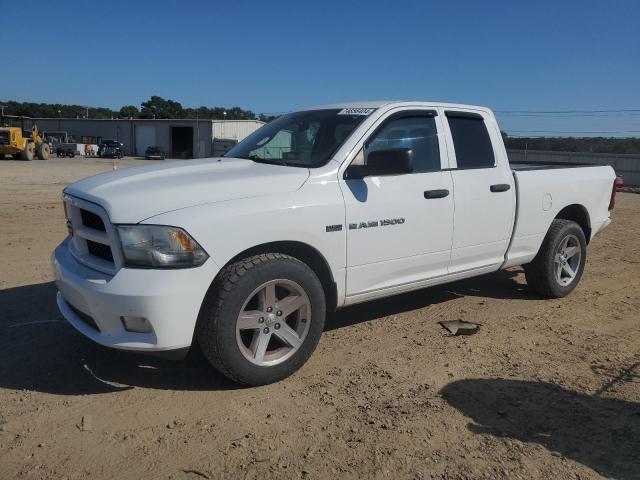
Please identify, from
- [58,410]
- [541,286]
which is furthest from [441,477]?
[541,286]

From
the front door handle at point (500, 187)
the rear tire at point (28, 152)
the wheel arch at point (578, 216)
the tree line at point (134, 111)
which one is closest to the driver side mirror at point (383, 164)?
the front door handle at point (500, 187)

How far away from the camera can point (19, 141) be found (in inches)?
1455

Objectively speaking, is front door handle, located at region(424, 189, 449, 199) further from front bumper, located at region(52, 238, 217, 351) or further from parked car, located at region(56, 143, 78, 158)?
parked car, located at region(56, 143, 78, 158)

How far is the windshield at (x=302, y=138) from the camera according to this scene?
4.36m

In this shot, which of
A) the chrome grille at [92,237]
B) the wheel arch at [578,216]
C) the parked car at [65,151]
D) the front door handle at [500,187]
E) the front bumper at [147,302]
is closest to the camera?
the front bumper at [147,302]

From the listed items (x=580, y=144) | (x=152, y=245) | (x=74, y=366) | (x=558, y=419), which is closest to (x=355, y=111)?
(x=152, y=245)

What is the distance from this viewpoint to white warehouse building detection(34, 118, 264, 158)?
66.4m

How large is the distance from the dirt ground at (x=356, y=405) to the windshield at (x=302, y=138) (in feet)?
5.08

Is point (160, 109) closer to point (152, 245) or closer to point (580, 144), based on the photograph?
point (580, 144)

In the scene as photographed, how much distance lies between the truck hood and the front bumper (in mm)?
375

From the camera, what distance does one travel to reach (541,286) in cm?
599

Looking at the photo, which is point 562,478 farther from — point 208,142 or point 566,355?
point 208,142

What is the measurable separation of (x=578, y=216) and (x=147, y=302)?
4.98 metres

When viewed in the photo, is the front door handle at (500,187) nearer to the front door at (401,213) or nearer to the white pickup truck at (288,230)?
the white pickup truck at (288,230)
